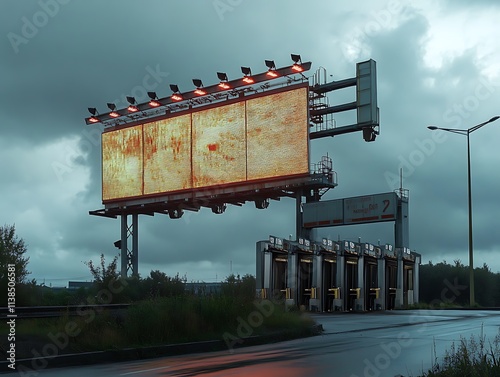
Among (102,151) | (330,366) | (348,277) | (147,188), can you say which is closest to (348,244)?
(348,277)

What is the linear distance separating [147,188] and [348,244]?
15.7 metres

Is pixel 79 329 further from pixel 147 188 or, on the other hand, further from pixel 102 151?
pixel 102 151

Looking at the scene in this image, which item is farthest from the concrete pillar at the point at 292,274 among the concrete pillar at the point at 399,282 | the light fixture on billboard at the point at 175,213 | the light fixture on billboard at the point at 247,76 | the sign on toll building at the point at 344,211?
the light fixture on billboard at the point at 175,213

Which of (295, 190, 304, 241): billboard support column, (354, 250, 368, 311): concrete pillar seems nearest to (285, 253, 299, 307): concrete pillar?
(354, 250, 368, 311): concrete pillar

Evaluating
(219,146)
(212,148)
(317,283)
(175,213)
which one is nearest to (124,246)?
(175,213)

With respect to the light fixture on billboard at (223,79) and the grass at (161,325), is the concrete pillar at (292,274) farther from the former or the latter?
the grass at (161,325)

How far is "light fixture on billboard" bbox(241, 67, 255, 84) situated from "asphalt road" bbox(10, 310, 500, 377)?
979 inches

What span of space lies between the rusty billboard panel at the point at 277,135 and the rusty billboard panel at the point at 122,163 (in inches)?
399

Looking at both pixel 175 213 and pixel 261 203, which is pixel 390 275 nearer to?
pixel 261 203

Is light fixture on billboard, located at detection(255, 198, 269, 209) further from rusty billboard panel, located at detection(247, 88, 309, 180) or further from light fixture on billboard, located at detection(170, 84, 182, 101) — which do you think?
light fixture on billboard, located at detection(170, 84, 182, 101)

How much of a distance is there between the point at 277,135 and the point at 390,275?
11616 mm

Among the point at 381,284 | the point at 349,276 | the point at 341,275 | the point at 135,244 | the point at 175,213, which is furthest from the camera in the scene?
the point at 135,244

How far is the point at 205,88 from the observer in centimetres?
4706

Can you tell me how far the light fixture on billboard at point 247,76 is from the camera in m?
44.4
